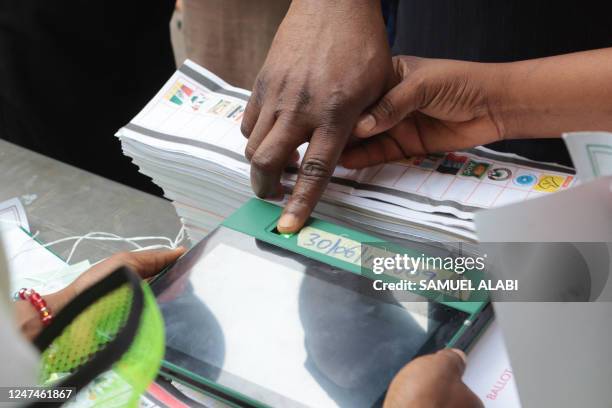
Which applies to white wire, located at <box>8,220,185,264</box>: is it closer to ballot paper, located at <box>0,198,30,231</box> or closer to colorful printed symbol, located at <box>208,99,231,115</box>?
ballot paper, located at <box>0,198,30,231</box>

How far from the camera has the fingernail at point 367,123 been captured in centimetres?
79

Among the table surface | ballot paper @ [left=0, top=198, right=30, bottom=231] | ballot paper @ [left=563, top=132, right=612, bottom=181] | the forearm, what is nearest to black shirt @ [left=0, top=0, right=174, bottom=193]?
the table surface

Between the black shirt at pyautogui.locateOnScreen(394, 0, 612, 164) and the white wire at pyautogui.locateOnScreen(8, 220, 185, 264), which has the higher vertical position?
the black shirt at pyautogui.locateOnScreen(394, 0, 612, 164)

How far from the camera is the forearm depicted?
0.75 m

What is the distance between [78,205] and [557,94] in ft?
2.26

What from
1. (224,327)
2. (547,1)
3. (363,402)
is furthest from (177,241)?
(547,1)

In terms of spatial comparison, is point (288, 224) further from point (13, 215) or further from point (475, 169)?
point (13, 215)

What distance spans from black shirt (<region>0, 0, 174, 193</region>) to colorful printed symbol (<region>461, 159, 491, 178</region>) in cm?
98

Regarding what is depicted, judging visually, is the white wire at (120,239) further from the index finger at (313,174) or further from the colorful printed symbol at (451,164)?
the colorful printed symbol at (451,164)

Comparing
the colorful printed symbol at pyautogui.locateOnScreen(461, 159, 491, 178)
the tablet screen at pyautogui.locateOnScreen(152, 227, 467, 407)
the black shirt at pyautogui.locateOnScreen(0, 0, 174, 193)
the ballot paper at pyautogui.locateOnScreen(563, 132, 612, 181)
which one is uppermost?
the ballot paper at pyautogui.locateOnScreen(563, 132, 612, 181)

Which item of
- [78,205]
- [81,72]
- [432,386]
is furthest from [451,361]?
[81,72]

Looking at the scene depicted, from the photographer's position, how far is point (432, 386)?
1.68 ft

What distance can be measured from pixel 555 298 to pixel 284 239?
331 mm

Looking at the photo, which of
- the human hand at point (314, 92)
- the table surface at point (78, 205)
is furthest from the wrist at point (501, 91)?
the table surface at point (78, 205)
